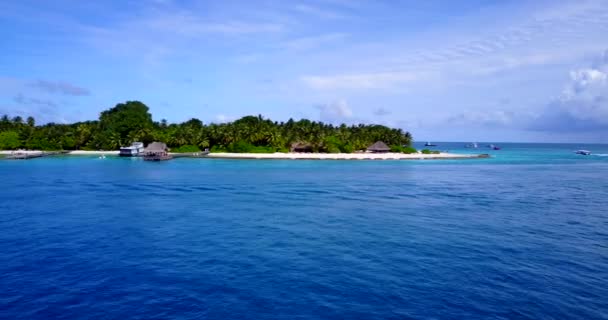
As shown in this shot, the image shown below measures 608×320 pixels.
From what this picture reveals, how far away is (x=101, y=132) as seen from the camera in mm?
131250

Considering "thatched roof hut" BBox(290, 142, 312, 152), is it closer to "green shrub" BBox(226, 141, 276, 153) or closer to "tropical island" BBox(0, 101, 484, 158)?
"tropical island" BBox(0, 101, 484, 158)

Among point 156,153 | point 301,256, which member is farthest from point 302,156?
point 301,256

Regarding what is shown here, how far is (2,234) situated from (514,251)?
97.4 ft

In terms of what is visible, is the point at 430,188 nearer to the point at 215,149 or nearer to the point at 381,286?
the point at 381,286

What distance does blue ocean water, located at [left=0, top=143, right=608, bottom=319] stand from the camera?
54.2ft

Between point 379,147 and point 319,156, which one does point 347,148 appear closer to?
point 379,147

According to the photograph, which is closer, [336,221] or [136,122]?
[336,221]

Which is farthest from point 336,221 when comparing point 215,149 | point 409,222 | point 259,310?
point 215,149

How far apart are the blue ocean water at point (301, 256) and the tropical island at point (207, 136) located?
7348 centimetres

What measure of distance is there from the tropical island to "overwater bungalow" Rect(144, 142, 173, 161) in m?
8.51

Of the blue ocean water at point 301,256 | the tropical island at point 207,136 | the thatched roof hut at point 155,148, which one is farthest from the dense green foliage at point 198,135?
Result: the blue ocean water at point 301,256

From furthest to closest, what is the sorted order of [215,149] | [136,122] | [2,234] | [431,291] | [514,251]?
[136,122] < [215,149] < [2,234] < [514,251] < [431,291]

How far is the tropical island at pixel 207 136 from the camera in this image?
4668 inches

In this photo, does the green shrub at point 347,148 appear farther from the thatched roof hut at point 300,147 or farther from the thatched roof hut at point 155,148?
the thatched roof hut at point 155,148
